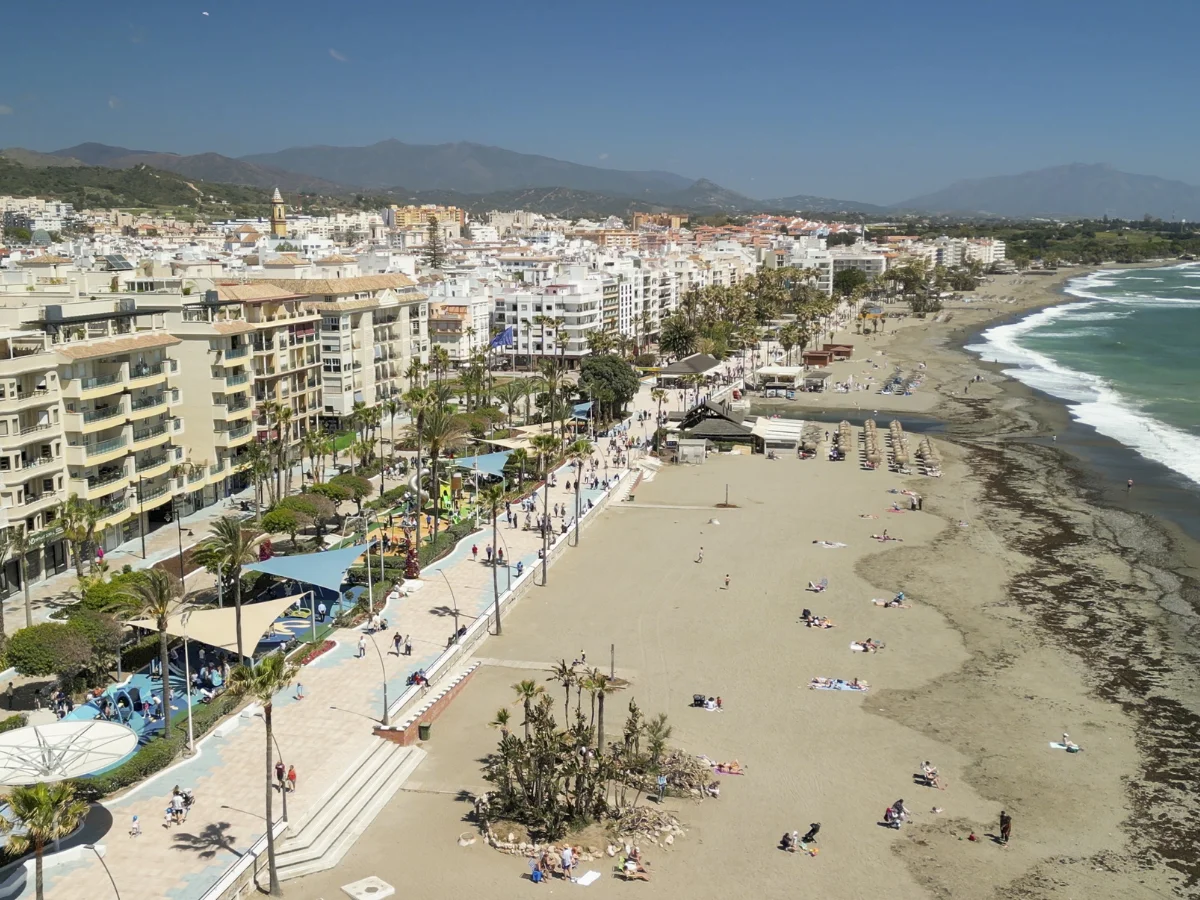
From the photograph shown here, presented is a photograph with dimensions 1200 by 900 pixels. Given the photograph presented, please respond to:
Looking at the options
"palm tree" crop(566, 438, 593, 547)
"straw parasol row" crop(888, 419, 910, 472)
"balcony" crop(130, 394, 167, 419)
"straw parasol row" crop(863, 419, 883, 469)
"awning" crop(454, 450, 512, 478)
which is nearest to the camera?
"balcony" crop(130, 394, 167, 419)

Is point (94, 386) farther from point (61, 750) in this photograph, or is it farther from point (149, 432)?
point (61, 750)

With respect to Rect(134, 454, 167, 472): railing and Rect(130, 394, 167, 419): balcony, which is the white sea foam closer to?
Rect(134, 454, 167, 472): railing

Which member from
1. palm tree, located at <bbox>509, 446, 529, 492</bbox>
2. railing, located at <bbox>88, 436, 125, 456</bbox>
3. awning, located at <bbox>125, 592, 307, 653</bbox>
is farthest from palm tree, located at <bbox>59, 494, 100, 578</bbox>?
palm tree, located at <bbox>509, 446, 529, 492</bbox>

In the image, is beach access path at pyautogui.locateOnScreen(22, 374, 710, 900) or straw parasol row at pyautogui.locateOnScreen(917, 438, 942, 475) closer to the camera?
beach access path at pyautogui.locateOnScreen(22, 374, 710, 900)

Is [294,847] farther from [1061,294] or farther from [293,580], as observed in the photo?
[1061,294]

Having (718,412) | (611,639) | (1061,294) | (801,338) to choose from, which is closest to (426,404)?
(611,639)

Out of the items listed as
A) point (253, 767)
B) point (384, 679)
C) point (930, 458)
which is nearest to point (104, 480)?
point (384, 679)

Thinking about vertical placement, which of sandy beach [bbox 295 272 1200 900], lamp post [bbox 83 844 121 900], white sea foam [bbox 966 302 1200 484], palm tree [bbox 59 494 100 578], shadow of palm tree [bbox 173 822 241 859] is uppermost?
palm tree [bbox 59 494 100 578]

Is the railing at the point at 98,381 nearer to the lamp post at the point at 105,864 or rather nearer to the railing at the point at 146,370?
the railing at the point at 146,370
